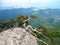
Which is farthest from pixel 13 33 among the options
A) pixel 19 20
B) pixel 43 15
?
pixel 43 15

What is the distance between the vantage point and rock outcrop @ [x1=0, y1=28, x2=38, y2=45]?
298 inches

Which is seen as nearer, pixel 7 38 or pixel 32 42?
pixel 7 38

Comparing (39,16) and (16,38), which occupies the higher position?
(16,38)

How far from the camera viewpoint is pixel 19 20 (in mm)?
9992

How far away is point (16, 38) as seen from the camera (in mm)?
8023

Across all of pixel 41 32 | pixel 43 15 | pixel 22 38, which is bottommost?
pixel 43 15

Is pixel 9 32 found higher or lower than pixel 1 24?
higher

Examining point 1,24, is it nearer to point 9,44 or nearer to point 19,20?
point 19,20

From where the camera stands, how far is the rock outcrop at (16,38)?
757cm

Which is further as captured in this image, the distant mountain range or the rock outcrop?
the distant mountain range

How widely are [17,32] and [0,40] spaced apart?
→ 1.08 meters

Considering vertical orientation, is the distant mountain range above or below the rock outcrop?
below

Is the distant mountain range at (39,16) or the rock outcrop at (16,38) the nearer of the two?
the rock outcrop at (16,38)

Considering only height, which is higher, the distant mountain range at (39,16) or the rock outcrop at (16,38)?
the rock outcrop at (16,38)
